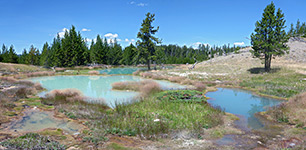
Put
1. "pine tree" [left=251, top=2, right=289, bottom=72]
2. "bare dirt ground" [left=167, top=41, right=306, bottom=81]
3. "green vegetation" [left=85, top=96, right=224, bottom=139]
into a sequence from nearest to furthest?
1. "green vegetation" [left=85, top=96, right=224, bottom=139]
2. "pine tree" [left=251, top=2, right=289, bottom=72]
3. "bare dirt ground" [left=167, top=41, right=306, bottom=81]

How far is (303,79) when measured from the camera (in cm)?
2911

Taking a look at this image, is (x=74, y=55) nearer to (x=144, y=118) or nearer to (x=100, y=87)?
(x=100, y=87)

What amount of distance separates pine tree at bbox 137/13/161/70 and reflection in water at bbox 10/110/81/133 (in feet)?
131

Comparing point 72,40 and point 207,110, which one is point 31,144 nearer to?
point 207,110

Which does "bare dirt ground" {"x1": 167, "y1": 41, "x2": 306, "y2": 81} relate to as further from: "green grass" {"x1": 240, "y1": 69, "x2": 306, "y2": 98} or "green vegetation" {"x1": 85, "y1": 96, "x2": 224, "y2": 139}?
"green vegetation" {"x1": 85, "y1": 96, "x2": 224, "y2": 139}

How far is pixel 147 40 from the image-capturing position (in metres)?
53.0

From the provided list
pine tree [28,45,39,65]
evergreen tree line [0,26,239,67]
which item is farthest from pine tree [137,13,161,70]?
pine tree [28,45,39,65]

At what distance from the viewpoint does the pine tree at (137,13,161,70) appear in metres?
51.8

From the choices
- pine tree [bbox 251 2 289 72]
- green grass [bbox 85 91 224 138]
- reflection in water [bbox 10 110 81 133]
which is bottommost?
reflection in water [bbox 10 110 81 133]

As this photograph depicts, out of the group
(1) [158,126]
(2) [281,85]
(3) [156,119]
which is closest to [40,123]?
(3) [156,119]

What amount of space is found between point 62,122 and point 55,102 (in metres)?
5.18

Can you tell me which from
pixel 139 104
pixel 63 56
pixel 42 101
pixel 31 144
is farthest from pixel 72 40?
pixel 31 144

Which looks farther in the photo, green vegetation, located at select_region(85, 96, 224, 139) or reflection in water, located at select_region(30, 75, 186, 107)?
reflection in water, located at select_region(30, 75, 186, 107)

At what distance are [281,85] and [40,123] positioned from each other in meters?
27.8
